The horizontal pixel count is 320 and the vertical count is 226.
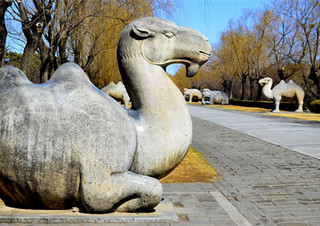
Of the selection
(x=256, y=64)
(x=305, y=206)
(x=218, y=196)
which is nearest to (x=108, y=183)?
(x=218, y=196)

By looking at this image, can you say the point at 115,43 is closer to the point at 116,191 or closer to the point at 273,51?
the point at 116,191

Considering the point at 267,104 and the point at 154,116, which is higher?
the point at 154,116

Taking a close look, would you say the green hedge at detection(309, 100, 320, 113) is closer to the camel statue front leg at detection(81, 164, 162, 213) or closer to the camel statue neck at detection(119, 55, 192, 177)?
the camel statue neck at detection(119, 55, 192, 177)

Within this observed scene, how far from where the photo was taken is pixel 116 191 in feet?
9.45

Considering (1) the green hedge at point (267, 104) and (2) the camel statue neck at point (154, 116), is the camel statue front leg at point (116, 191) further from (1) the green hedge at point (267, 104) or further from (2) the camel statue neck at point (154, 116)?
(1) the green hedge at point (267, 104)

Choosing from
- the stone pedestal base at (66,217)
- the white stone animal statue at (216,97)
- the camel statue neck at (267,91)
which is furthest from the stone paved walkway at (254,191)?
the white stone animal statue at (216,97)

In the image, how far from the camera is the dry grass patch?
547 centimetres

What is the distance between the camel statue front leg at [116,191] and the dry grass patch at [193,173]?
2.34 metres

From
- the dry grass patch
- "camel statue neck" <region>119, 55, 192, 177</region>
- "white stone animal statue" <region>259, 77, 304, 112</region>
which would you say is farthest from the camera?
"white stone animal statue" <region>259, 77, 304, 112</region>

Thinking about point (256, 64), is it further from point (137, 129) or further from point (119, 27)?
point (137, 129)

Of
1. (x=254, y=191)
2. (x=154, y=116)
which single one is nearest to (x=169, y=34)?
(x=154, y=116)

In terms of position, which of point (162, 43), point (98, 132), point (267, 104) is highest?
point (162, 43)

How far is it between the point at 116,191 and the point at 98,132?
1.78 feet

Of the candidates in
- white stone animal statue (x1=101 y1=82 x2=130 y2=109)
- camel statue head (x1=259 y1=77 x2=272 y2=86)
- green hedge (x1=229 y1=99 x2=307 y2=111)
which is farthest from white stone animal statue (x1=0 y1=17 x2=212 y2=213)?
green hedge (x1=229 y1=99 x2=307 y2=111)
